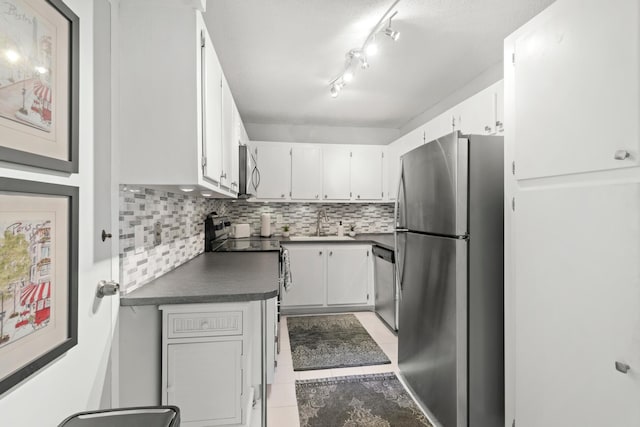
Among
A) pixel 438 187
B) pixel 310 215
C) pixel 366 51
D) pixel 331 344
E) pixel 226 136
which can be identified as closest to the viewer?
pixel 438 187

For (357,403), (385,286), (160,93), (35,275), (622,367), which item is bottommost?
(357,403)

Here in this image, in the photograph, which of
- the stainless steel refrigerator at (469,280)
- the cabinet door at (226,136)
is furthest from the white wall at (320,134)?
the stainless steel refrigerator at (469,280)

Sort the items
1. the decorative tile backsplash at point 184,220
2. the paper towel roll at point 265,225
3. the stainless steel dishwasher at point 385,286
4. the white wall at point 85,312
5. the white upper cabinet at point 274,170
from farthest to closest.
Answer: the paper towel roll at point 265,225 → the white upper cabinet at point 274,170 → the stainless steel dishwasher at point 385,286 → the decorative tile backsplash at point 184,220 → the white wall at point 85,312

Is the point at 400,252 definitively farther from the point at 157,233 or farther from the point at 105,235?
the point at 105,235

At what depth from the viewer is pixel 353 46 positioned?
2.18 metres

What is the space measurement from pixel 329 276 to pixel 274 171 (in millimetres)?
1468

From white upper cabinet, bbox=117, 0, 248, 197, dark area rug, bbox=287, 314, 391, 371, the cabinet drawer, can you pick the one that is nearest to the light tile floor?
dark area rug, bbox=287, 314, 391, 371

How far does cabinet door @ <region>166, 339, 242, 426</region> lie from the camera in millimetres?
1287

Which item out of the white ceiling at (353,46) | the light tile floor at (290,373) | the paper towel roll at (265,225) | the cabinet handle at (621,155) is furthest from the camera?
the paper towel roll at (265,225)

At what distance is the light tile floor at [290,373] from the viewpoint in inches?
74.5

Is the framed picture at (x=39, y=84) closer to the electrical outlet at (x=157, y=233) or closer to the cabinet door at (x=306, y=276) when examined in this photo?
the electrical outlet at (x=157, y=233)

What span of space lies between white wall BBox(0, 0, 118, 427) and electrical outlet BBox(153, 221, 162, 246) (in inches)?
16.4

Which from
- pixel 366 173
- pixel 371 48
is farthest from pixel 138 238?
pixel 366 173

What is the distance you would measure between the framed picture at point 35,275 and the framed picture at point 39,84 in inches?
3.4
